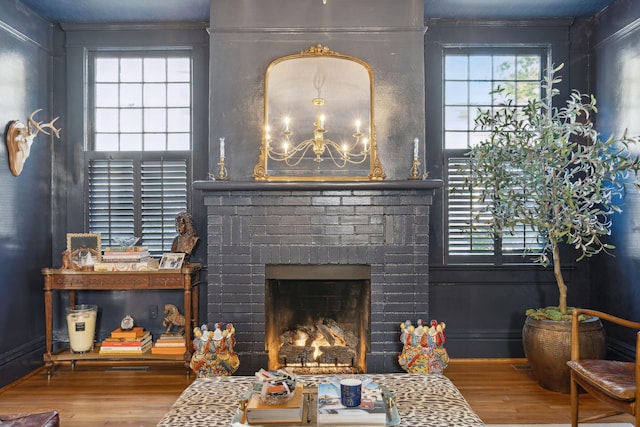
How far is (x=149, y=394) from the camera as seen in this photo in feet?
11.1

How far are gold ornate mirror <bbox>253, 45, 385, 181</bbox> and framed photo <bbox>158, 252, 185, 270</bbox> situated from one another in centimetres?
110

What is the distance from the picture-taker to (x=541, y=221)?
3398mm

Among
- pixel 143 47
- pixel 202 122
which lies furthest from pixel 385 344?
pixel 143 47

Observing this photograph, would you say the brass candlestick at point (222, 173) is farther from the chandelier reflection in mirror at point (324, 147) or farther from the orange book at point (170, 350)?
the orange book at point (170, 350)

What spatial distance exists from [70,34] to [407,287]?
3.73 meters

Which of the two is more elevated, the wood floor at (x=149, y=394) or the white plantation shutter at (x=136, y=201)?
the white plantation shutter at (x=136, y=201)

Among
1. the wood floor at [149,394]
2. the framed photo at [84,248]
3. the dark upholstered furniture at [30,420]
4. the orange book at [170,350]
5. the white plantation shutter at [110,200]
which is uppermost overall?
the white plantation shutter at [110,200]

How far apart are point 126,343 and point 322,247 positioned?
183 centimetres

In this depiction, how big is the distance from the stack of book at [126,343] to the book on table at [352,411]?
2.44m

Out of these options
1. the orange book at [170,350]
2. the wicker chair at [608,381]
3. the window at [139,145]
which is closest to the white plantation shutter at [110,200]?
the window at [139,145]

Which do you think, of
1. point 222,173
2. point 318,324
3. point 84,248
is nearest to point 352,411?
point 318,324

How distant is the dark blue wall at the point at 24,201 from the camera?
359cm

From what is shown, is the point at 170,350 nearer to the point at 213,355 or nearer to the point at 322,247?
the point at 213,355

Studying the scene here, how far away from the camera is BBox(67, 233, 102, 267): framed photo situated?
390 centimetres
